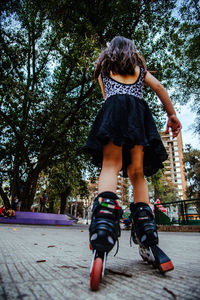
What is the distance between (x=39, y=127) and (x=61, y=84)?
3.39 metres

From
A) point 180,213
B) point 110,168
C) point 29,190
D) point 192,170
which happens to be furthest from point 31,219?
point 192,170

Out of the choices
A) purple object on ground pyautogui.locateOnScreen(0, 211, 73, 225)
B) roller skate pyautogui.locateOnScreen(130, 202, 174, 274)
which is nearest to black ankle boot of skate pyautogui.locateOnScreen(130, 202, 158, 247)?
roller skate pyautogui.locateOnScreen(130, 202, 174, 274)

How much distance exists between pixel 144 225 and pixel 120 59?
131cm

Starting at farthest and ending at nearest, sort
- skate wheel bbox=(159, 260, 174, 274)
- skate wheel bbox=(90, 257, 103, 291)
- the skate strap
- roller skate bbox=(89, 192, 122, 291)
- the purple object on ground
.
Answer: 1. the purple object on ground
2. the skate strap
3. skate wheel bbox=(159, 260, 174, 274)
4. roller skate bbox=(89, 192, 122, 291)
5. skate wheel bbox=(90, 257, 103, 291)

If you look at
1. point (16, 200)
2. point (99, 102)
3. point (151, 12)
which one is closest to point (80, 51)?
point (99, 102)

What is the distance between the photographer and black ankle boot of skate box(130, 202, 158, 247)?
1318 millimetres

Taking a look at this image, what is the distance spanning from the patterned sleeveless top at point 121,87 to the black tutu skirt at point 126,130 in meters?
0.06

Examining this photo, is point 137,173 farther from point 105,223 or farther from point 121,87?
point 121,87

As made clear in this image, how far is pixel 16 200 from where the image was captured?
13570 mm

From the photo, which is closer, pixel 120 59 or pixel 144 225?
pixel 144 225

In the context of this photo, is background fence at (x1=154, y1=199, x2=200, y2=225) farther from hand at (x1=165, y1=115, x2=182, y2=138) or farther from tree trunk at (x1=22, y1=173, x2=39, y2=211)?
hand at (x1=165, y1=115, x2=182, y2=138)

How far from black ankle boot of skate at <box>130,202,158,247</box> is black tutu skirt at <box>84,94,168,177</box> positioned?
1.26 feet

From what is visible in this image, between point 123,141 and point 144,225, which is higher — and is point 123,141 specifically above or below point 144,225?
above

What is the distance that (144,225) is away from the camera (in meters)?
1.37
